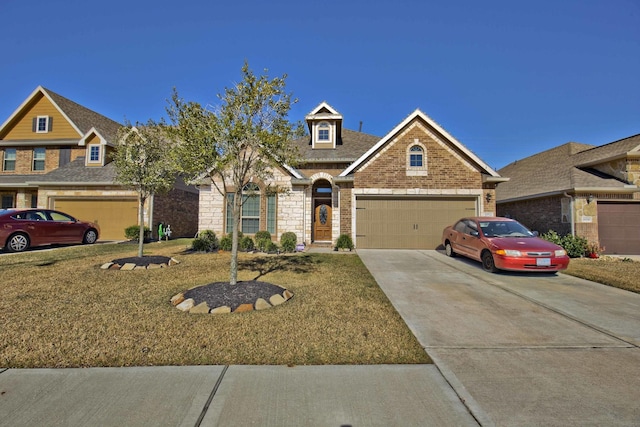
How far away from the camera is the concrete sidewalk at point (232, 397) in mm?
2393

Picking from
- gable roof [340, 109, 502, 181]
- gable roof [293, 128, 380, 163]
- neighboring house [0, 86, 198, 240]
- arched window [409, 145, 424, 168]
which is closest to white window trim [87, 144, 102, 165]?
neighboring house [0, 86, 198, 240]

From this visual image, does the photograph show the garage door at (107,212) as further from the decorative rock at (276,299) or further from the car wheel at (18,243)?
the decorative rock at (276,299)

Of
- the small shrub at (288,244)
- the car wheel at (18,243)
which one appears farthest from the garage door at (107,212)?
the small shrub at (288,244)

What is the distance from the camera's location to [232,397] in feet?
8.77

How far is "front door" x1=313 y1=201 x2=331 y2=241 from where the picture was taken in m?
15.7

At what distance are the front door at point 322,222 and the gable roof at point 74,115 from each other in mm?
13659

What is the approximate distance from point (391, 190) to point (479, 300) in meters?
8.29

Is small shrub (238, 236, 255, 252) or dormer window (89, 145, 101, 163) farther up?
dormer window (89, 145, 101, 163)

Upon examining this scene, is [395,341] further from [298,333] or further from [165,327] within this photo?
[165,327]

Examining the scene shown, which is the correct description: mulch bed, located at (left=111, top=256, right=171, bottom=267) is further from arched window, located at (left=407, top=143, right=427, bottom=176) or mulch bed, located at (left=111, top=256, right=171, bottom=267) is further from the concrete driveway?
arched window, located at (left=407, top=143, right=427, bottom=176)

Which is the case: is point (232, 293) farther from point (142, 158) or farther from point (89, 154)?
point (89, 154)

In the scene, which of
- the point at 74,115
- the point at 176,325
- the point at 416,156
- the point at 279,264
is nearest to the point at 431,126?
the point at 416,156

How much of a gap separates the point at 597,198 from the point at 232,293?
15.7 metres

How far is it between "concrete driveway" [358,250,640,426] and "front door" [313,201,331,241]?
328 inches
